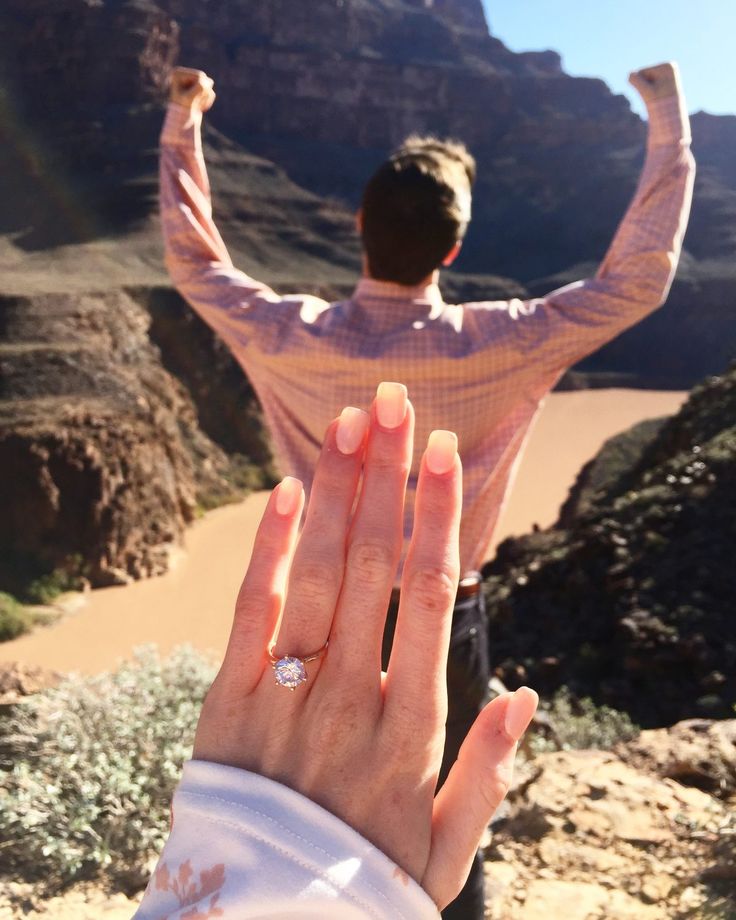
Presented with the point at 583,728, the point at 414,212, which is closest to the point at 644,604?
the point at 583,728

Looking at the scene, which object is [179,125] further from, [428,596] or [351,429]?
[428,596]

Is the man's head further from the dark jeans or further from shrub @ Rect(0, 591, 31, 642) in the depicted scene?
shrub @ Rect(0, 591, 31, 642)

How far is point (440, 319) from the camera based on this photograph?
6.25 feet

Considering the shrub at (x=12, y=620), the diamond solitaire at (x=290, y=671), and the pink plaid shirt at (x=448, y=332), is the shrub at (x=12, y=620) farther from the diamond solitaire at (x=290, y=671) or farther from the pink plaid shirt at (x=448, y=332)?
the diamond solitaire at (x=290, y=671)

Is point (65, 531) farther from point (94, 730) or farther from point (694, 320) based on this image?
point (694, 320)

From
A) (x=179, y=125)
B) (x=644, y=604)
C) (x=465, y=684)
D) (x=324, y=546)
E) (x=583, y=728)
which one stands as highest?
(x=179, y=125)

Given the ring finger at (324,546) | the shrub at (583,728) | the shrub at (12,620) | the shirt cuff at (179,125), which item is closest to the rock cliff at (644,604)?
the shrub at (583,728)

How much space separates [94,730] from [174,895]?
2.65 m

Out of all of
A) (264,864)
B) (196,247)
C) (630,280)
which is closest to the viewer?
(264,864)

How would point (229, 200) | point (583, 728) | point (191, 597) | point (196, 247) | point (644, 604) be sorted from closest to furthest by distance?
point (196, 247)
point (583, 728)
point (644, 604)
point (191, 597)
point (229, 200)

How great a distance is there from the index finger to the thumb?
0.07m

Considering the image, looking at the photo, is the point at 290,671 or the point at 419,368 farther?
the point at 419,368

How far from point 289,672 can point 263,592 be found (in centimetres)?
10

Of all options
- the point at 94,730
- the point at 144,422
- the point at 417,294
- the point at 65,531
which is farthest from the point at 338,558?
the point at 144,422
